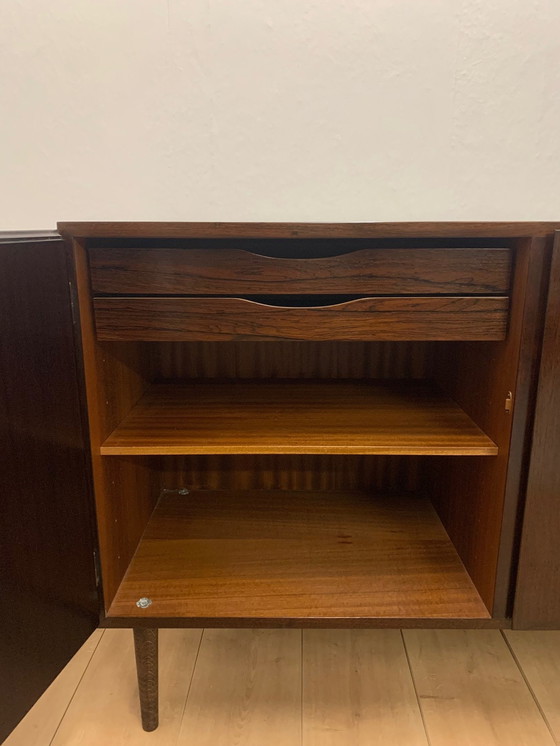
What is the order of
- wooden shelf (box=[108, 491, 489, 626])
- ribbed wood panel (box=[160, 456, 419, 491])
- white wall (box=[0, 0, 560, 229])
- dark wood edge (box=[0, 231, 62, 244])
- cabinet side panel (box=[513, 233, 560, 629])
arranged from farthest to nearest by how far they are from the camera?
ribbed wood panel (box=[160, 456, 419, 491]) < white wall (box=[0, 0, 560, 229]) < wooden shelf (box=[108, 491, 489, 626]) < cabinet side panel (box=[513, 233, 560, 629]) < dark wood edge (box=[0, 231, 62, 244])

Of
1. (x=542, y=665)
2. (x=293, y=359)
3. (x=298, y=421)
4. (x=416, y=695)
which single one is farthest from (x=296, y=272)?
(x=542, y=665)

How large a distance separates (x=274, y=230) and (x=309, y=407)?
1.15 ft

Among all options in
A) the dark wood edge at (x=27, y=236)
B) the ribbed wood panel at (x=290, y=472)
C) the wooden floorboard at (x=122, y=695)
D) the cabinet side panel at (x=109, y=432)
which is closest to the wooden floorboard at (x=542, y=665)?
the ribbed wood panel at (x=290, y=472)

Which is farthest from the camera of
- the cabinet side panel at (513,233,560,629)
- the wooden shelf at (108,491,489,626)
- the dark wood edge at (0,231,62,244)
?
the wooden shelf at (108,491,489,626)

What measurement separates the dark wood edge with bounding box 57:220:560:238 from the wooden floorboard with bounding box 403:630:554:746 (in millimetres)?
735

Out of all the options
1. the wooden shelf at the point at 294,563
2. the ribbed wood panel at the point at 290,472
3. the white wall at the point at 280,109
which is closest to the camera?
the wooden shelf at the point at 294,563

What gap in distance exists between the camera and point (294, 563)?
2.71 feet

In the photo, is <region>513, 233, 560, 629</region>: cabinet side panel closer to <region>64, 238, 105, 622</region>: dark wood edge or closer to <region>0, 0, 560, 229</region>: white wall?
<region>0, 0, 560, 229</region>: white wall

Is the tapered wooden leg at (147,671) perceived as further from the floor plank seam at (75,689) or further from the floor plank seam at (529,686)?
the floor plank seam at (529,686)

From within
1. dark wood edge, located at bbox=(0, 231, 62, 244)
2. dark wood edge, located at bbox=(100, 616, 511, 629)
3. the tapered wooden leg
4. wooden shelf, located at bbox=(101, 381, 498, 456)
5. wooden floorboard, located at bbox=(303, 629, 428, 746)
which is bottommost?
wooden floorboard, located at bbox=(303, 629, 428, 746)

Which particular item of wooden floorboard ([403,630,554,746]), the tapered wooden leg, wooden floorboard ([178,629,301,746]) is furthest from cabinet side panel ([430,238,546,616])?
the tapered wooden leg

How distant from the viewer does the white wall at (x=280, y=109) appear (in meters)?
0.90

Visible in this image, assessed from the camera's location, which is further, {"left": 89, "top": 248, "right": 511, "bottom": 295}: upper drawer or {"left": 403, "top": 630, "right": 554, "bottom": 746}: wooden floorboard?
{"left": 403, "top": 630, "right": 554, "bottom": 746}: wooden floorboard

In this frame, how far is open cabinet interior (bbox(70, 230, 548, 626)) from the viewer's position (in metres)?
0.65
